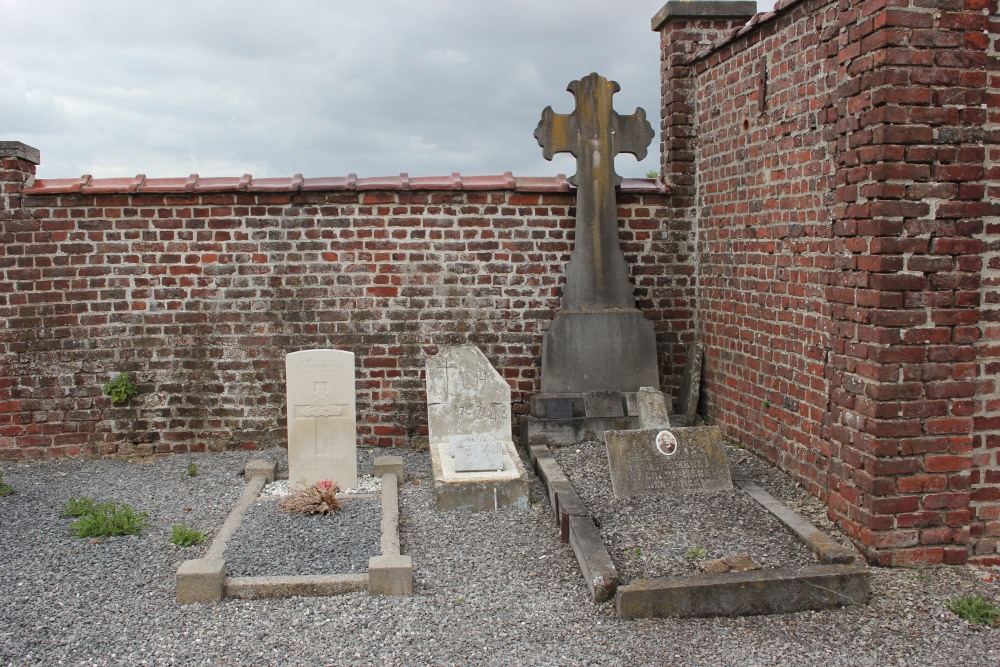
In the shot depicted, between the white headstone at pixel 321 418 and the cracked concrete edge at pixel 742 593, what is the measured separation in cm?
282

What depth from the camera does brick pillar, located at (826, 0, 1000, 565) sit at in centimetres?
486

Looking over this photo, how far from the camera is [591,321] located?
805cm

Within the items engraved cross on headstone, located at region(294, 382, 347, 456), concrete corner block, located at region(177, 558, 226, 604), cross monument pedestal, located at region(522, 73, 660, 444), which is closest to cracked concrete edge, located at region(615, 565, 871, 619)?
concrete corner block, located at region(177, 558, 226, 604)

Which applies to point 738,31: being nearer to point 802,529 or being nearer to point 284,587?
point 802,529

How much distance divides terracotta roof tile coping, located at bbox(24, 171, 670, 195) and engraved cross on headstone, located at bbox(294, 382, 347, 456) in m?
2.28

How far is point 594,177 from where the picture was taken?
8.09 meters

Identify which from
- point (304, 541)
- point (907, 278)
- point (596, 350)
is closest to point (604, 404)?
point (596, 350)

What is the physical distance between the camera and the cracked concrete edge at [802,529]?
A: 4.97 metres

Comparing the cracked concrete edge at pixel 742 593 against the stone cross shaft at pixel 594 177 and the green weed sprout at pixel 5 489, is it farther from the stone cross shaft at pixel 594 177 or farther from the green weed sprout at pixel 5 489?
the green weed sprout at pixel 5 489

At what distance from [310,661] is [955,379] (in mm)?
3917

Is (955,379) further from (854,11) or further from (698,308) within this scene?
(698,308)

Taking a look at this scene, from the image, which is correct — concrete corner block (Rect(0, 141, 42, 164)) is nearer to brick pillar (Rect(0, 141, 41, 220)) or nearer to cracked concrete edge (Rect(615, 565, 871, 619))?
brick pillar (Rect(0, 141, 41, 220))

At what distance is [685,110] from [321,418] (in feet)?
15.2

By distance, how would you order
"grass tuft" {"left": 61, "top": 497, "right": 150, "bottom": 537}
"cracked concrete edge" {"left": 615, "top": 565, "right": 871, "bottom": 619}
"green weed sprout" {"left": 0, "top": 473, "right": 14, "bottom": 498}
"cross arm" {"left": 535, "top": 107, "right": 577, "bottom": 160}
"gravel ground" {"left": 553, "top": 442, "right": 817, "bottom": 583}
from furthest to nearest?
"cross arm" {"left": 535, "top": 107, "right": 577, "bottom": 160} → "green weed sprout" {"left": 0, "top": 473, "right": 14, "bottom": 498} → "grass tuft" {"left": 61, "top": 497, "right": 150, "bottom": 537} → "gravel ground" {"left": 553, "top": 442, "right": 817, "bottom": 583} → "cracked concrete edge" {"left": 615, "top": 565, "right": 871, "bottom": 619}
